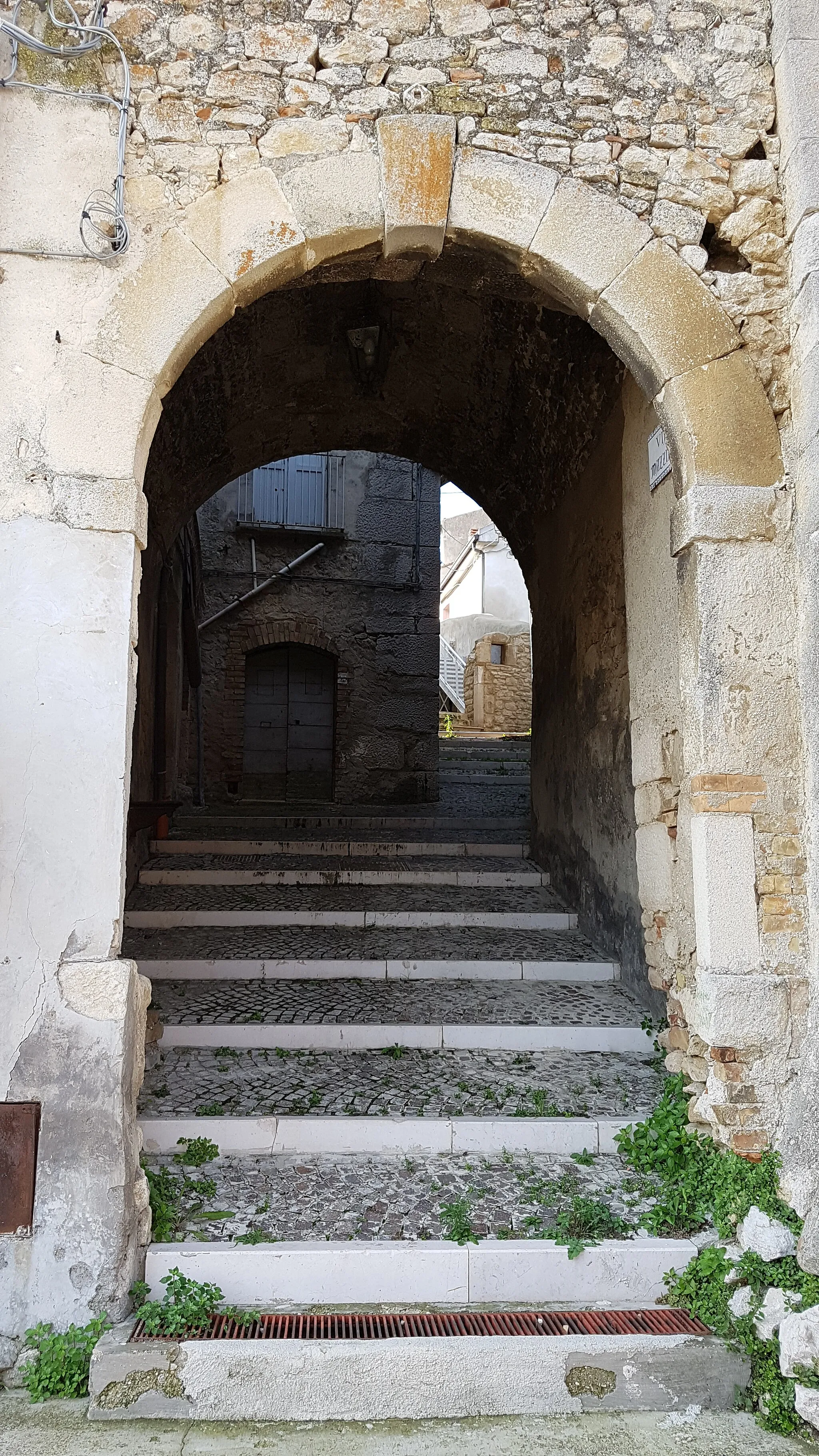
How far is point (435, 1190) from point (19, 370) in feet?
9.47

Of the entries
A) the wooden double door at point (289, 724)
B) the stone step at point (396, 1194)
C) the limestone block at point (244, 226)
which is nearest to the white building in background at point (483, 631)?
the wooden double door at point (289, 724)

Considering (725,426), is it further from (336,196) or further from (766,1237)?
(766,1237)

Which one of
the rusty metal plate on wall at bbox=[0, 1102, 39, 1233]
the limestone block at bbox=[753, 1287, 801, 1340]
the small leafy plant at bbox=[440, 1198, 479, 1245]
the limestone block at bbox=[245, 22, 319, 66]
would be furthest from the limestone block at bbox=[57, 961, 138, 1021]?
the limestone block at bbox=[245, 22, 319, 66]

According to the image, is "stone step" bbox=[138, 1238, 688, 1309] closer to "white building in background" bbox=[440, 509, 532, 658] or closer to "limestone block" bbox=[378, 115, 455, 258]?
"limestone block" bbox=[378, 115, 455, 258]

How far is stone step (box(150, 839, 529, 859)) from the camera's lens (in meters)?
6.42

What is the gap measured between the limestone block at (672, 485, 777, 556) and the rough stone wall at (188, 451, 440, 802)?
819 cm

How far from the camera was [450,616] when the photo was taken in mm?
29531

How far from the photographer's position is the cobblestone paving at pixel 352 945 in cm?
441

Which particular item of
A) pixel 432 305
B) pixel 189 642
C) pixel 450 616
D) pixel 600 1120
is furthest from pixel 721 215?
pixel 450 616

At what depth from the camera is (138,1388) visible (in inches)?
85.1

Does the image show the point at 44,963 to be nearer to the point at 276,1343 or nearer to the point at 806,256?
the point at 276,1343

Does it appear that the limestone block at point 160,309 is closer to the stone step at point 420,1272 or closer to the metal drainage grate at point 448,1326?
the stone step at point 420,1272

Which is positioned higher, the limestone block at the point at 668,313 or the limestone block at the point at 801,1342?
the limestone block at the point at 668,313

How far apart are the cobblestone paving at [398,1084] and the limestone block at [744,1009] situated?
672mm
